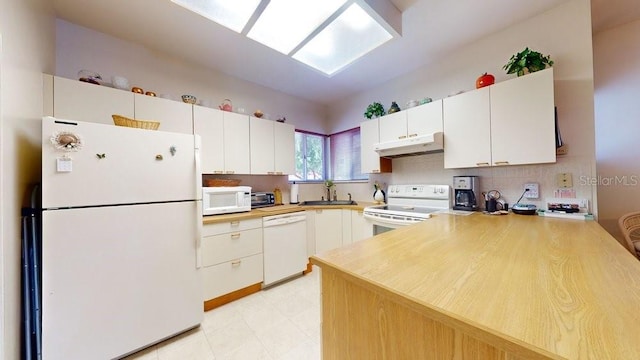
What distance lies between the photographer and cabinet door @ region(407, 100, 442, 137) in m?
2.30

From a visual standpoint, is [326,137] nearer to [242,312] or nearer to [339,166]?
[339,166]

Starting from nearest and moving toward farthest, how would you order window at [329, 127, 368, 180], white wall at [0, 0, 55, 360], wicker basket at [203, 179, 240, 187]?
white wall at [0, 0, 55, 360], wicker basket at [203, 179, 240, 187], window at [329, 127, 368, 180]

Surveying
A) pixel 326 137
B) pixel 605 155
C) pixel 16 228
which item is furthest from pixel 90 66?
pixel 605 155

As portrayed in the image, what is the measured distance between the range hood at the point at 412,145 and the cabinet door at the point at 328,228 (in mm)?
977

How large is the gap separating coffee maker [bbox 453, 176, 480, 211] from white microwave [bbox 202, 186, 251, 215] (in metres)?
2.28

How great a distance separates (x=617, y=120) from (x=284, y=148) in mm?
3535

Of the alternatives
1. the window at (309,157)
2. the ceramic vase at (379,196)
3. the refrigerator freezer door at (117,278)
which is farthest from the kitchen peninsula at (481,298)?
the window at (309,157)

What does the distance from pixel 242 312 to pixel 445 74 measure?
333cm

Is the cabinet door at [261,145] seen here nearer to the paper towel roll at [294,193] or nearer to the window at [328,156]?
the paper towel roll at [294,193]

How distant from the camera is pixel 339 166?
12.4 feet

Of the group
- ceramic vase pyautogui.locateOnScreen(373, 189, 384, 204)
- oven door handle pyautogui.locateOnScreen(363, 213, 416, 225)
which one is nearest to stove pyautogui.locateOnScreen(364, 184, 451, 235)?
oven door handle pyautogui.locateOnScreen(363, 213, 416, 225)

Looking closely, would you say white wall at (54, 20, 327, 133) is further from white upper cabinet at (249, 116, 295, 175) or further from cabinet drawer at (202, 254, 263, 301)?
cabinet drawer at (202, 254, 263, 301)

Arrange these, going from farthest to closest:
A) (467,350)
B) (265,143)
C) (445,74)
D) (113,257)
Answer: (265,143)
(445,74)
(113,257)
(467,350)

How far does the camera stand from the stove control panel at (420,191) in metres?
2.40
